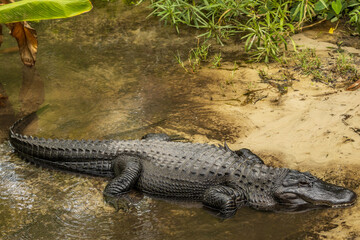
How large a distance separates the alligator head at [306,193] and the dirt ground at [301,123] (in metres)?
0.15

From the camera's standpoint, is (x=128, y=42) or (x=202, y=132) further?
(x=128, y=42)

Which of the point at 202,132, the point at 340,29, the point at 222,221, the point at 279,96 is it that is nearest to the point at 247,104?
the point at 279,96

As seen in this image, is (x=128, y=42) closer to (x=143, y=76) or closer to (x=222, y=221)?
(x=143, y=76)

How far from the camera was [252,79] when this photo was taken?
621 centimetres

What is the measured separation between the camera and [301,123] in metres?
5.04

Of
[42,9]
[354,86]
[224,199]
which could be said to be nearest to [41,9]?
[42,9]

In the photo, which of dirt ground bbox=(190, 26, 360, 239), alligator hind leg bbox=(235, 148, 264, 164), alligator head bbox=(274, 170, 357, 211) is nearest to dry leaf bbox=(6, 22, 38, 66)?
dirt ground bbox=(190, 26, 360, 239)

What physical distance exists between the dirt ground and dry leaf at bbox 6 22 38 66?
8.38ft

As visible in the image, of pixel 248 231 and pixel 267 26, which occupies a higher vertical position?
pixel 267 26

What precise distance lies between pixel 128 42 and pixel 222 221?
186 inches

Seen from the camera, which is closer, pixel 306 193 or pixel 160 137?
pixel 306 193

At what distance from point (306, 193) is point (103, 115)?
2.82 metres

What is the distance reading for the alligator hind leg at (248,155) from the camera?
441 centimetres

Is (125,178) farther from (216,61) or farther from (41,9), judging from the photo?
(216,61)
